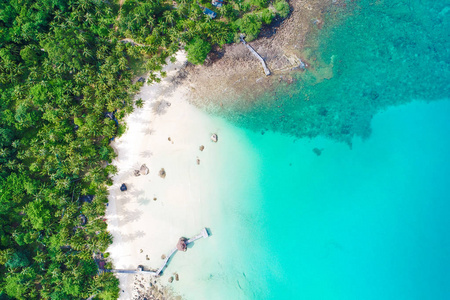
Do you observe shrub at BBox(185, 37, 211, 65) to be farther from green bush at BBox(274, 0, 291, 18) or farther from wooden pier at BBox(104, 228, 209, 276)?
wooden pier at BBox(104, 228, 209, 276)

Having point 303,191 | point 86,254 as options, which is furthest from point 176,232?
point 303,191

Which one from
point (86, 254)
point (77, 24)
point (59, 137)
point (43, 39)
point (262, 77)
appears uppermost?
point (262, 77)

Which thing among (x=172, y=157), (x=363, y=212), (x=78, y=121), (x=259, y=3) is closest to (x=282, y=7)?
(x=259, y=3)

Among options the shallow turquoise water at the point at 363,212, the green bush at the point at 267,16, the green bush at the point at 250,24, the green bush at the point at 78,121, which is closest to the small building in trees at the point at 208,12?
the green bush at the point at 250,24

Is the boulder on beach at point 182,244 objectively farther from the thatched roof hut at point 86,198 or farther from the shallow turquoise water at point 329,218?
the thatched roof hut at point 86,198

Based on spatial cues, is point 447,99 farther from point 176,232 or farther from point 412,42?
point 176,232

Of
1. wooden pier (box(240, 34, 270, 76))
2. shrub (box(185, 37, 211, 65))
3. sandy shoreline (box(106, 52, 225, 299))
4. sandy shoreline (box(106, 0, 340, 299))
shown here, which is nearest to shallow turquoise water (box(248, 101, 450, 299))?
sandy shoreline (box(106, 0, 340, 299))
